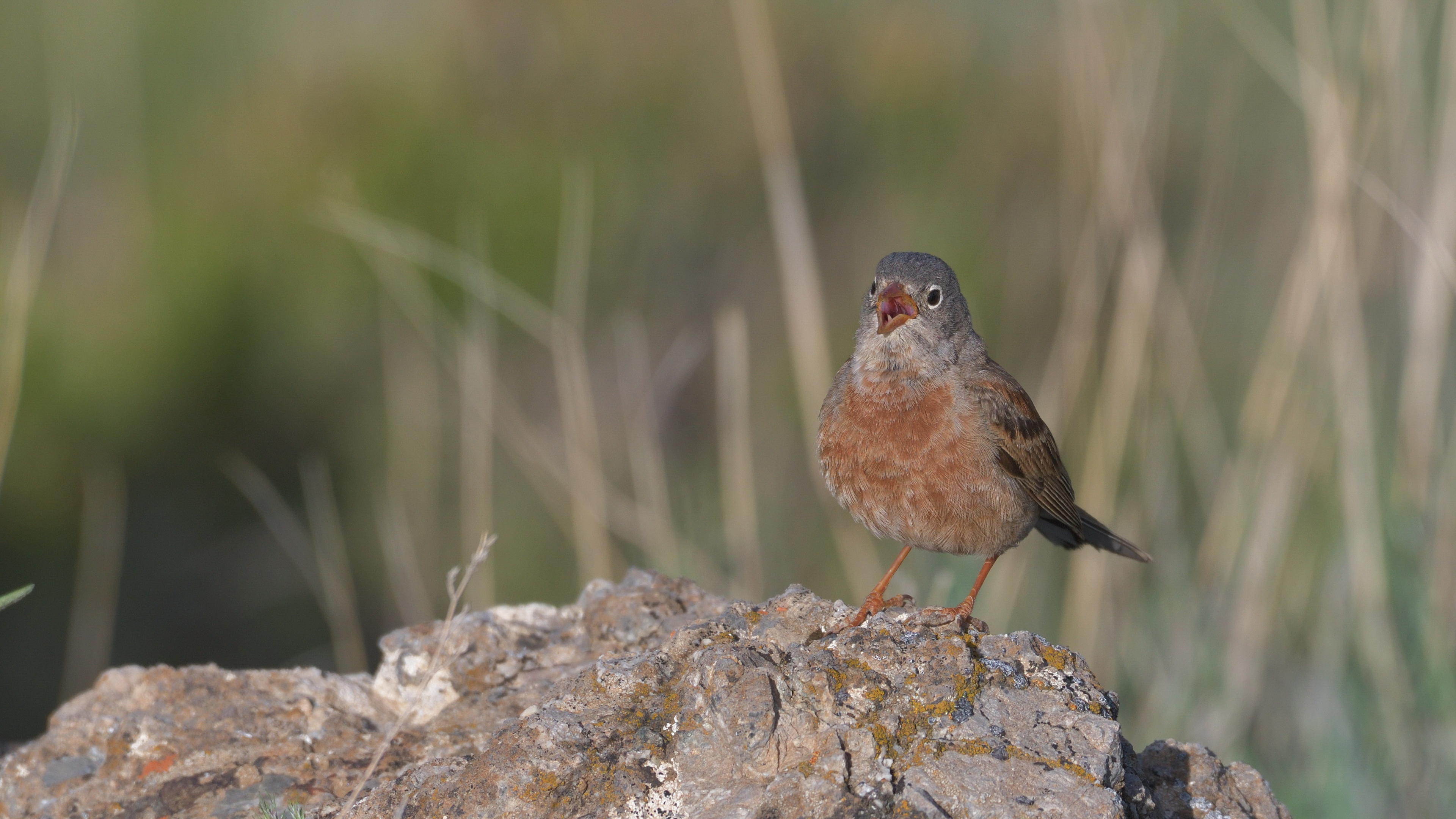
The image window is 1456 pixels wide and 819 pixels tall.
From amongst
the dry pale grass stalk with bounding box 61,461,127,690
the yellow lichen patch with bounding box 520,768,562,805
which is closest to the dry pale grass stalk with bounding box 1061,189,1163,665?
the yellow lichen patch with bounding box 520,768,562,805

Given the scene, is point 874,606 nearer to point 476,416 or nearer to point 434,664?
point 434,664

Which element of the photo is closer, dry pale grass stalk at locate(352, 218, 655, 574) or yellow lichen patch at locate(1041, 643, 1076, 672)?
yellow lichen patch at locate(1041, 643, 1076, 672)

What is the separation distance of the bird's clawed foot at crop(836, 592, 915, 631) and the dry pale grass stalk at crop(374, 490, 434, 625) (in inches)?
64.9

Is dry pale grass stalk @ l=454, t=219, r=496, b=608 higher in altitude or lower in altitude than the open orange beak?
lower

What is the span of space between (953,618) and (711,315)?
481cm

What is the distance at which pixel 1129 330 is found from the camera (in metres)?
4.67

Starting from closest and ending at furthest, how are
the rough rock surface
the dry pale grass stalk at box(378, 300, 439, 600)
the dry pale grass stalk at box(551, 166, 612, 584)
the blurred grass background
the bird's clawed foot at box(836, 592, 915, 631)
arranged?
1. the rough rock surface
2. the bird's clawed foot at box(836, 592, 915, 631)
3. the dry pale grass stalk at box(551, 166, 612, 584)
4. the blurred grass background
5. the dry pale grass stalk at box(378, 300, 439, 600)

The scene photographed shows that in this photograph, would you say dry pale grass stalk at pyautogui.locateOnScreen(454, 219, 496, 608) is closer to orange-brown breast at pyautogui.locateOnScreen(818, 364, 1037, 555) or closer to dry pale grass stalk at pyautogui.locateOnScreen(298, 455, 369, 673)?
dry pale grass stalk at pyautogui.locateOnScreen(298, 455, 369, 673)

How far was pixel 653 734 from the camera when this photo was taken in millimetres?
2291

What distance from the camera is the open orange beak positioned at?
12.4 ft

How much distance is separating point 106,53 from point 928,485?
21.5ft

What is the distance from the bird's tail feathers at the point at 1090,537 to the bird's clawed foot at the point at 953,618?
0.96m

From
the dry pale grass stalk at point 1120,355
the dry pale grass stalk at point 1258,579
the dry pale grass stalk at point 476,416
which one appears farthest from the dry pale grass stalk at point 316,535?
the dry pale grass stalk at point 1258,579

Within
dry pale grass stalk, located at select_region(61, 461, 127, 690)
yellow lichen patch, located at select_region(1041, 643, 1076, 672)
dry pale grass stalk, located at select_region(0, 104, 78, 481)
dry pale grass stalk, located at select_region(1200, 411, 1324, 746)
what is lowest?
dry pale grass stalk, located at select_region(61, 461, 127, 690)
